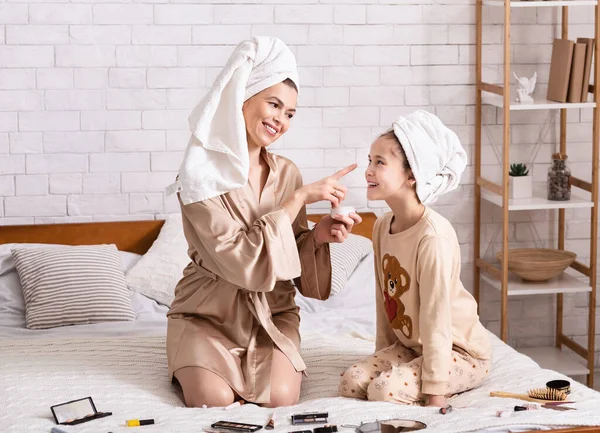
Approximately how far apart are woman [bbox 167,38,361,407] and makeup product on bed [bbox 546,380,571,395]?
0.65 metres

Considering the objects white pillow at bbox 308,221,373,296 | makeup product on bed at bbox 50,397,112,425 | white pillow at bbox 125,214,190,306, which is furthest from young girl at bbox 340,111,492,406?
white pillow at bbox 125,214,190,306

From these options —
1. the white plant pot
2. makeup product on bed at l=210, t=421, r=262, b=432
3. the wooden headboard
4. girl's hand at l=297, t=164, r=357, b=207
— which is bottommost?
makeup product on bed at l=210, t=421, r=262, b=432

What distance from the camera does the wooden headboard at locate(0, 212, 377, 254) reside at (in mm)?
3631

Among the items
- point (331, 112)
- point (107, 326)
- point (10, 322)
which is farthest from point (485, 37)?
point (10, 322)

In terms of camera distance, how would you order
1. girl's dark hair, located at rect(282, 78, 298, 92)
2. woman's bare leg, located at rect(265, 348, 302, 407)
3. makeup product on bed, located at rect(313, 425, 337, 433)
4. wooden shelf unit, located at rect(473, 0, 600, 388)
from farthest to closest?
wooden shelf unit, located at rect(473, 0, 600, 388) → girl's dark hair, located at rect(282, 78, 298, 92) → woman's bare leg, located at rect(265, 348, 302, 407) → makeup product on bed, located at rect(313, 425, 337, 433)

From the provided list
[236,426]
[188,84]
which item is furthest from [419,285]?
[188,84]

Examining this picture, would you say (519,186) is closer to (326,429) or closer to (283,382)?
(283,382)

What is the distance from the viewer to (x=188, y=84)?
3727 mm

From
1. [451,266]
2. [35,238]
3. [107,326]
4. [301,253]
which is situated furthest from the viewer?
[35,238]

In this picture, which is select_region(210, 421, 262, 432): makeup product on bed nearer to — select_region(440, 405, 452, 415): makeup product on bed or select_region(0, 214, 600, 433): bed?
select_region(0, 214, 600, 433): bed

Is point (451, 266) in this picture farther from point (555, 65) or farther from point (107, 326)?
point (555, 65)

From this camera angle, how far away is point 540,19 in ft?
12.8

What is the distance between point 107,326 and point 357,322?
2.77 feet

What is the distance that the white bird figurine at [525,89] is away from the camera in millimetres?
3661
